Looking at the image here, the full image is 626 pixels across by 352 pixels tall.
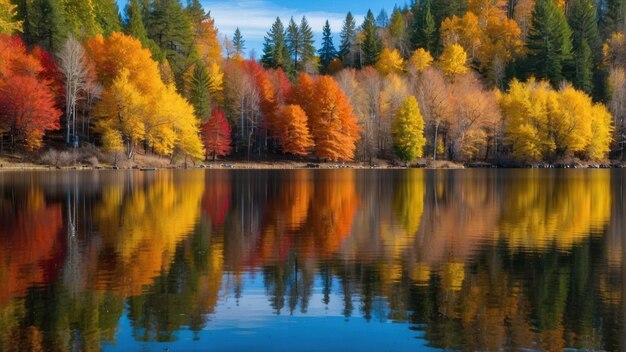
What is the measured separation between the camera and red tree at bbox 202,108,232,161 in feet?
290

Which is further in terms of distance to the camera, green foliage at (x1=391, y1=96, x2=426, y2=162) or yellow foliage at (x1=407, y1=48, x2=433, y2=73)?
yellow foliage at (x1=407, y1=48, x2=433, y2=73)

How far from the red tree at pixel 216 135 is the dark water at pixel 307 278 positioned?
188ft

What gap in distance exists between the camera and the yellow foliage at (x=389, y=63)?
406 feet

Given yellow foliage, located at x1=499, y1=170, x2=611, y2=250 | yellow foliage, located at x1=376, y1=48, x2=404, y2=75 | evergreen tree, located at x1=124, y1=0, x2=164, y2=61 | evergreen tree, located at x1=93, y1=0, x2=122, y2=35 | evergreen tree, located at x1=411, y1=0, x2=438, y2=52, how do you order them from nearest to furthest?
yellow foliage, located at x1=499, y1=170, x2=611, y2=250
evergreen tree, located at x1=124, y1=0, x2=164, y2=61
evergreen tree, located at x1=93, y1=0, x2=122, y2=35
yellow foliage, located at x1=376, y1=48, x2=404, y2=75
evergreen tree, located at x1=411, y1=0, x2=438, y2=52

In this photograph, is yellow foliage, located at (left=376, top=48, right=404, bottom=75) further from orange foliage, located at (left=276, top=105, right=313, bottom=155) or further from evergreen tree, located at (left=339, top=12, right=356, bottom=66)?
orange foliage, located at (left=276, top=105, right=313, bottom=155)

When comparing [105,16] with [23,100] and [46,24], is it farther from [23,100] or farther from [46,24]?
[23,100]

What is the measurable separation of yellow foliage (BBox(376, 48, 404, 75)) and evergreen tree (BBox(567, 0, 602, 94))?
3275cm

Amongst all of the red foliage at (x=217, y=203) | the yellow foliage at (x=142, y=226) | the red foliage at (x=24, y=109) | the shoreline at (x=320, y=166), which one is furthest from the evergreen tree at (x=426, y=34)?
the yellow foliage at (x=142, y=226)

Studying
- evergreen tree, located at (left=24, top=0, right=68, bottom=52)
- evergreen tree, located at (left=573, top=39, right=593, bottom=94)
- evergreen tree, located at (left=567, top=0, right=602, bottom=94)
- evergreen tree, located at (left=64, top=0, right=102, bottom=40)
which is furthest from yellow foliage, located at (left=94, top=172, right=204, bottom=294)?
evergreen tree, located at (left=567, top=0, right=602, bottom=94)

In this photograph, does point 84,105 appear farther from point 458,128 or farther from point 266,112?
point 458,128

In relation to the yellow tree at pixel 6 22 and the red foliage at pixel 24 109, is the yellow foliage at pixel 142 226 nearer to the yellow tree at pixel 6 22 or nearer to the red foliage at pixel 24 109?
the red foliage at pixel 24 109

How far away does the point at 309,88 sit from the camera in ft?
321

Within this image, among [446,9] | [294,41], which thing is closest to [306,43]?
[294,41]

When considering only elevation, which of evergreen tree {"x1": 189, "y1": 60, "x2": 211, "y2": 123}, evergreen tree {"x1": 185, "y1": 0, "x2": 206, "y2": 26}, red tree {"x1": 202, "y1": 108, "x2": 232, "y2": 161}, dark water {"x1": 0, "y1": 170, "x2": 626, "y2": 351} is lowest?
dark water {"x1": 0, "y1": 170, "x2": 626, "y2": 351}
